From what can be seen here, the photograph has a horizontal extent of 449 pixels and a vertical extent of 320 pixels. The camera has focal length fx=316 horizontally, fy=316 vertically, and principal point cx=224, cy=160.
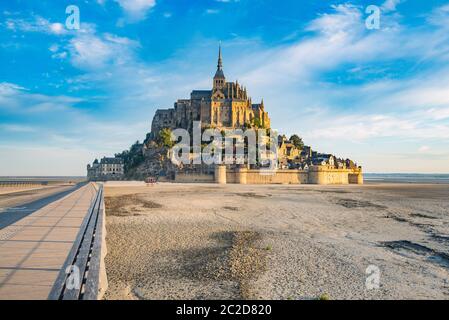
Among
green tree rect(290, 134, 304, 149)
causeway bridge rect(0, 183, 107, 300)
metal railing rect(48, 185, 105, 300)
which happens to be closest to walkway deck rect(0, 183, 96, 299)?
causeway bridge rect(0, 183, 107, 300)

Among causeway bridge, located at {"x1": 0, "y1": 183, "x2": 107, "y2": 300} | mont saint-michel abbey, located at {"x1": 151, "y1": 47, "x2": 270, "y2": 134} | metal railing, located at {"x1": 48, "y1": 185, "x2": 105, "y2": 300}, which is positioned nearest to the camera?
metal railing, located at {"x1": 48, "y1": 185, "x2": 105, "y2": 300}

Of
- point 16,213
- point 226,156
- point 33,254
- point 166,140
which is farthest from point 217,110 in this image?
point 33,254

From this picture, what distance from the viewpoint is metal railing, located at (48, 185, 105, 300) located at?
19.0 ft

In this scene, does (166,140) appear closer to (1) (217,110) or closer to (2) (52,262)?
(1) (217,110)

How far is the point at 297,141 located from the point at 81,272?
→ 104 m

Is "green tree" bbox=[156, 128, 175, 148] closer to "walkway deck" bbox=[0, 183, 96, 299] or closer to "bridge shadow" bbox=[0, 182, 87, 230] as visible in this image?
"bridge shadow" bbox=[0, 182, 87, 230]

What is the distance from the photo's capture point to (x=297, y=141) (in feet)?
350

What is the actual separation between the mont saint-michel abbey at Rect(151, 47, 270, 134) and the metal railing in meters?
88.1

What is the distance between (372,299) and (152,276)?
580 cm

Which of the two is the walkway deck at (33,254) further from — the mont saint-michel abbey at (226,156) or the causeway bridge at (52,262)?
the mont saint-michel abbey at (226,156)

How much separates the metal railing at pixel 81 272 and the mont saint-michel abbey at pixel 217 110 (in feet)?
289

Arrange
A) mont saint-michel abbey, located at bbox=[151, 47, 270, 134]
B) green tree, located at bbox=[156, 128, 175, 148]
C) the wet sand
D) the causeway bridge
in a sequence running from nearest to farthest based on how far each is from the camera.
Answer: the causeway bridge < the wet sand < green tree, located at bbox=[156, 128, 175, 148] < mont saint-michel abbey, located at bbox=[151, 47, 270, 134]
